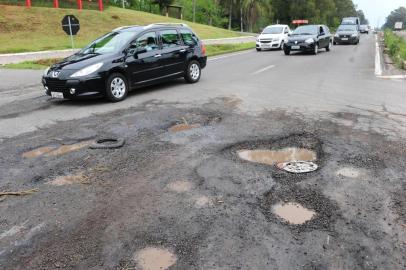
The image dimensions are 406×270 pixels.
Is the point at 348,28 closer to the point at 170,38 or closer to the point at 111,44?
the point at 170,38

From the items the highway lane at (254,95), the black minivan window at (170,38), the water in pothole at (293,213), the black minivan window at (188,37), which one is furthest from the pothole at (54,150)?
the black minivan window at (188,37)

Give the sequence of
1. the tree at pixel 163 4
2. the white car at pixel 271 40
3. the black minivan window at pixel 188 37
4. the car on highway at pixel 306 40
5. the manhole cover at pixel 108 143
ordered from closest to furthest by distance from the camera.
Answer: the manhole cover at pixel 108 143, the black minivan window at pixel 188 37, the car on highway at pixel 306 40, the white car at pixel 271 40, the tree at pixel 163 4

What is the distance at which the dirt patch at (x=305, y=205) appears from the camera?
12.2 ft

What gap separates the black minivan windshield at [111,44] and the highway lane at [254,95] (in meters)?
1.24

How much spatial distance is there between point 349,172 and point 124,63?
20.5 ft

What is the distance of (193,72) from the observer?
1216 centimetres

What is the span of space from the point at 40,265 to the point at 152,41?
8.03 meters

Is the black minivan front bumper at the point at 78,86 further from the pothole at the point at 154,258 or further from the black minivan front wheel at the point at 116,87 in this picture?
the pothole at the point at 154,258

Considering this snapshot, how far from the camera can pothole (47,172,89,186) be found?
188 inches

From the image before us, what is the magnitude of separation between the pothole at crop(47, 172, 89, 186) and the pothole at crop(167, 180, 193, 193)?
3.39 feet

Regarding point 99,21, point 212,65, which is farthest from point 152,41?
point 99,21

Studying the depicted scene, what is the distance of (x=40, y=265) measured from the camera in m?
3.15

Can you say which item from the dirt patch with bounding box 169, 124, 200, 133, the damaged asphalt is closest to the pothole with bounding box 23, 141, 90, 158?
the damaged asphalt

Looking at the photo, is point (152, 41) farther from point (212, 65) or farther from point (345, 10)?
point (345, 10)
